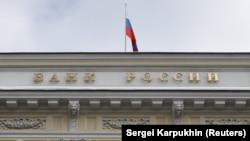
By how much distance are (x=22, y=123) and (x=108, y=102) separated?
2.76 meters

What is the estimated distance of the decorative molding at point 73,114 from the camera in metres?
19.5

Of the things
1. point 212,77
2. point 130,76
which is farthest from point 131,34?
point 212,77

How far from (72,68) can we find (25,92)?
2.10 m

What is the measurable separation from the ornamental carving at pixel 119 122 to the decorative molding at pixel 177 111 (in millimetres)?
874

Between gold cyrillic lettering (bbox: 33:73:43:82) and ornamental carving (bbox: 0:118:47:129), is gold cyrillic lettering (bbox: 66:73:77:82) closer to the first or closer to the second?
gold cyrillic lettering (bbox: 33:73:43:82)

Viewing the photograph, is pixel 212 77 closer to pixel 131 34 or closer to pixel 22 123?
pixel 131 34

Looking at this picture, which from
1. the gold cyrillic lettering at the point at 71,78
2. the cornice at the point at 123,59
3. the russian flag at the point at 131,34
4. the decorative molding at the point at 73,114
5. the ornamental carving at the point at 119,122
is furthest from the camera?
the russian flag at the point at 131,34

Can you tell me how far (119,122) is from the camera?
19.7m

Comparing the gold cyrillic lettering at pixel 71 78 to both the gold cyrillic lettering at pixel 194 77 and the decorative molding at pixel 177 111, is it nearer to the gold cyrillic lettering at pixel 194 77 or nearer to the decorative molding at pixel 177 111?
the decorative molding at pixel 177 111

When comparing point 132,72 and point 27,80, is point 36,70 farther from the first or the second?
point 132,72

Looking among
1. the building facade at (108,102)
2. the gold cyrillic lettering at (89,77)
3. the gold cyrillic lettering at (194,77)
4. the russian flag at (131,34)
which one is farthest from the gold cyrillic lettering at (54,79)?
the russian flag at (131,34)

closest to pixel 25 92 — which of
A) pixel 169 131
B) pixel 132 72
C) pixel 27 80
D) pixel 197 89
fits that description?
pixel 27 80

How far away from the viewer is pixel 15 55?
2117 cm

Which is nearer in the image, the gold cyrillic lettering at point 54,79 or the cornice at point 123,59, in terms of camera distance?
the gold cyrillic lettering at point 54,79
